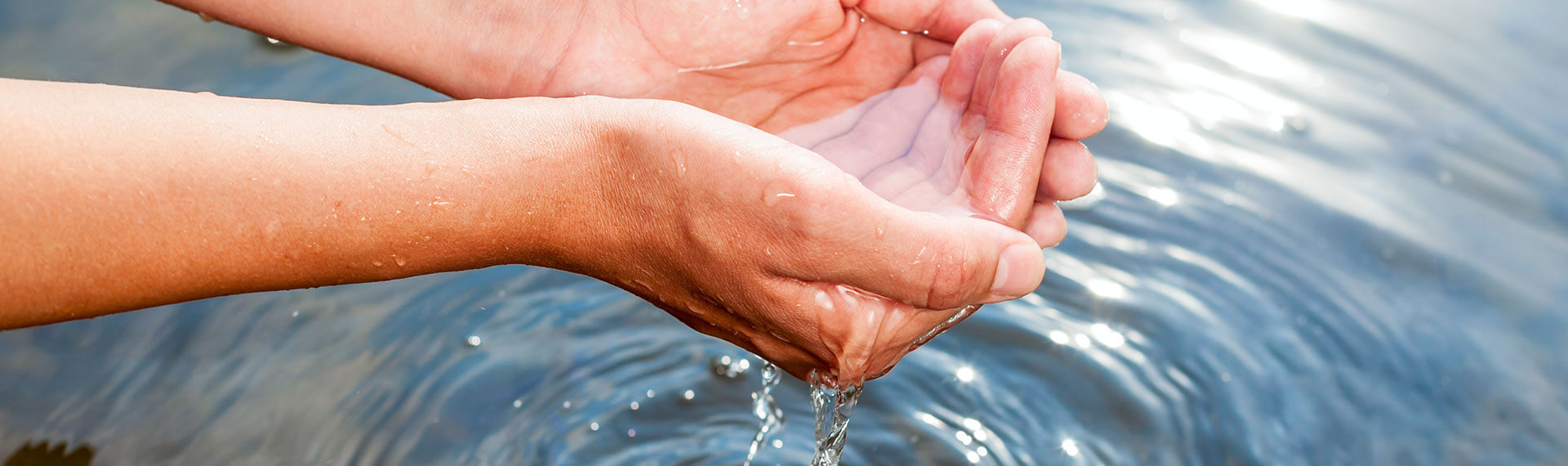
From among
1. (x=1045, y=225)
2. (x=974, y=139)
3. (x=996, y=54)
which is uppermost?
(x=996, y=54)

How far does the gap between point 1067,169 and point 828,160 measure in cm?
36

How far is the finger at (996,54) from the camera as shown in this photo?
164cm

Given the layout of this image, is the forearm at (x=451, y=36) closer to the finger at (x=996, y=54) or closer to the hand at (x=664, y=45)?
the hand at (x=664, y=45)

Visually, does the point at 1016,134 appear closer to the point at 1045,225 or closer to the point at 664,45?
the point at 1045,225

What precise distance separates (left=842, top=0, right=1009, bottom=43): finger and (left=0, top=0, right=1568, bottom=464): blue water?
2.15 ft

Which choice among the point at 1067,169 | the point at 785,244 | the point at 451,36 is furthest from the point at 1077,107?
the point at 451,36

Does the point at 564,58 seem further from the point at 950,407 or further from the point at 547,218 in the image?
the point at 950,407

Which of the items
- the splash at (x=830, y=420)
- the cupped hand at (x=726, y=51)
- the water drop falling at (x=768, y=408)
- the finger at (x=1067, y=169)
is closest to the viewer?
the finger at (x=1067, y=169)

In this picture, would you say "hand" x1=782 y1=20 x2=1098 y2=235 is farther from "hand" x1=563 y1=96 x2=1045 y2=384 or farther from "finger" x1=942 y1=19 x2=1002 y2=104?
"hand" x1=563 y1=96 x2=1045 y2=384

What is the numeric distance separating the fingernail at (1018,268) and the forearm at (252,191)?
A: 0.56 m

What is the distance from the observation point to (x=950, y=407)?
206 centimetres

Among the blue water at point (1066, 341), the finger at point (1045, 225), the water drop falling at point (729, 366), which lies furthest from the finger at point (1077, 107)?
Answer: the water drop falling at point (729, 366)

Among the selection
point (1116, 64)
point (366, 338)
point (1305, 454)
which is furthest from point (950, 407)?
point (1116, 64)

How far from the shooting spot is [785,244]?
1.37 m
